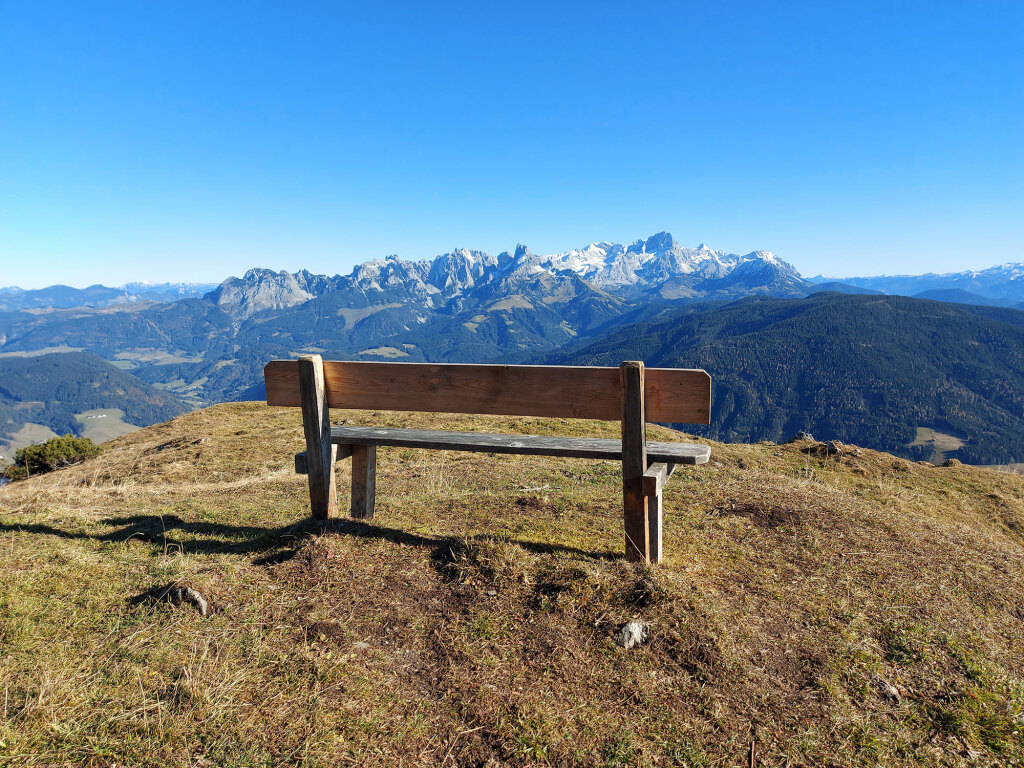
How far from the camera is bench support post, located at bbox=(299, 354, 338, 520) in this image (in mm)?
5695

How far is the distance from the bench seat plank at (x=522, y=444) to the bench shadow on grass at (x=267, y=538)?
98 centimetres

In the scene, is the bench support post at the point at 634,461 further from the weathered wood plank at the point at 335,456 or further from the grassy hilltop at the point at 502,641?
the weathered wood plank at the point at 335,456

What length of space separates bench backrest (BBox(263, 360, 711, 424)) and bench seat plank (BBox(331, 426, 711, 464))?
1.26 feet

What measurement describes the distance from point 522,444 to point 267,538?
121 inches

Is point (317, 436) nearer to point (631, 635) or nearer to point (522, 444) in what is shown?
point (522, 444)

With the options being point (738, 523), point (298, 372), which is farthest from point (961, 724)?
point (298, 372)

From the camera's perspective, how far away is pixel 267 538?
19.3ft

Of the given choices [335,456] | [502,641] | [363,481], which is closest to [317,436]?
[335,456]

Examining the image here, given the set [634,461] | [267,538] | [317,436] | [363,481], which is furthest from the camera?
[363,481]

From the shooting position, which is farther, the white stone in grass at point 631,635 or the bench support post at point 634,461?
the bench support post at point 634,461

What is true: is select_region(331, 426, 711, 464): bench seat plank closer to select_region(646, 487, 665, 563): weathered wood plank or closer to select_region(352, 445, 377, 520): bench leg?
select_region(352, 445, 377, 520): bench leg

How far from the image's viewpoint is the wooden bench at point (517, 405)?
16.3 ft

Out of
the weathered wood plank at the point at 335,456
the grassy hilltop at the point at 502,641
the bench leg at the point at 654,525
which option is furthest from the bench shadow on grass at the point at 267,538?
the weathered wood plank at the point at 335,456

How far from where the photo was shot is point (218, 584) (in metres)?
4.57
